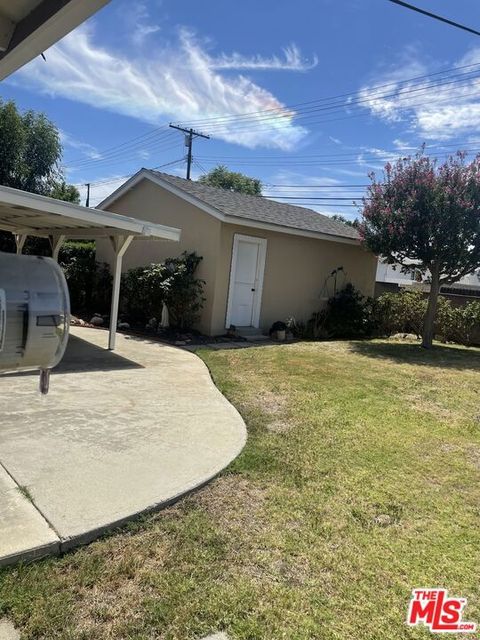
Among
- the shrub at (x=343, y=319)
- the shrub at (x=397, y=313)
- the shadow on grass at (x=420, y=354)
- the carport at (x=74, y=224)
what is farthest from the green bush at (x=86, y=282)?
the shrub at (x=397, y=313)

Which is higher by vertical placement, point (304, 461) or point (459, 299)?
point (459, 299)

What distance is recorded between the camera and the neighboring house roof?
34.7 ft

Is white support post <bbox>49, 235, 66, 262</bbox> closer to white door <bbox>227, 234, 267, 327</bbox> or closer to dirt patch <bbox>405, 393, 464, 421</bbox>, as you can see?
white door <bbox>227, 234, 267, 327</bbox>

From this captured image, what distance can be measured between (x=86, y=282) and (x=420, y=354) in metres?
9.29

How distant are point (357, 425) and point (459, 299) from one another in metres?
12.4

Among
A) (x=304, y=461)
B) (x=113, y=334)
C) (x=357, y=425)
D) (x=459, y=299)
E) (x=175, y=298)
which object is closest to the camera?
(x=304, y=461)

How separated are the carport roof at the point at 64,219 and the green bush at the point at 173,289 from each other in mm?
1894

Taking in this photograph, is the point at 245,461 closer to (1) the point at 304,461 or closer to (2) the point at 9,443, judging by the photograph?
(1) the point at 304,461

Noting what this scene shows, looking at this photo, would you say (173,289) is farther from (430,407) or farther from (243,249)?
(430,407)

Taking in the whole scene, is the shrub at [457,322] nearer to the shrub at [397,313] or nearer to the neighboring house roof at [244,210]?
the shrub at [397,313]

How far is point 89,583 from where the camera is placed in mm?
2404

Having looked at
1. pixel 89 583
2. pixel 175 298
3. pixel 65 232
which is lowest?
pixel 89 583

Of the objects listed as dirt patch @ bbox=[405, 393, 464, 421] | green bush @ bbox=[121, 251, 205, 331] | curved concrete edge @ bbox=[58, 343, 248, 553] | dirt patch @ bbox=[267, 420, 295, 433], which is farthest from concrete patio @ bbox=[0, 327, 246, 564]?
green bush @ bbox=[121, 251, 205, 331]

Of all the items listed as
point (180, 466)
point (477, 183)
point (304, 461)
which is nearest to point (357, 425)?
point (304, 461)
